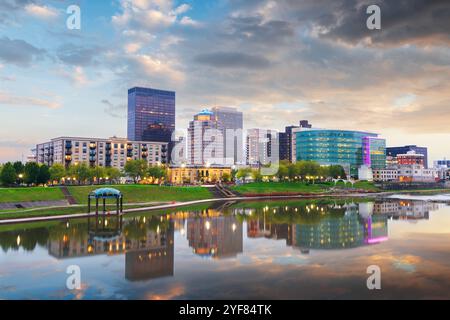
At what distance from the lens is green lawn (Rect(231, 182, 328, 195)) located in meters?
157

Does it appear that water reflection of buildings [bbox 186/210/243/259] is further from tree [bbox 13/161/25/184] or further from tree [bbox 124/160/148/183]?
tree [bbox 124/160/148/183]

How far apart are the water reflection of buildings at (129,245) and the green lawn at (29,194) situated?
32.9 m

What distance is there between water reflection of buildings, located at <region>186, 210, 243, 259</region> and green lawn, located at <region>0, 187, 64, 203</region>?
1561 inches

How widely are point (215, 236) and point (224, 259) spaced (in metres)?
15.3

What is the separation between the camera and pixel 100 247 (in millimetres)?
46281

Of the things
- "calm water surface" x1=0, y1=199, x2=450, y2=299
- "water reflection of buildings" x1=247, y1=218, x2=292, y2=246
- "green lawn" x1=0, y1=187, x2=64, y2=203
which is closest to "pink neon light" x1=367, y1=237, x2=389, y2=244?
"calm water surface" x1=0, y1=199, x2=450, y2=299

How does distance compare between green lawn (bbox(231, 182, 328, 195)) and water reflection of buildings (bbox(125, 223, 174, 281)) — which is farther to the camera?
green lawn (bbox(231, 182, 328, 195))

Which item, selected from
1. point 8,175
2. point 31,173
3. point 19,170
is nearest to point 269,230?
point 8,175

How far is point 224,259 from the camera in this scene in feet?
133

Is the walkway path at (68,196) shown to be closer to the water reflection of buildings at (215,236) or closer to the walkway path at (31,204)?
the walkway path at (31,204)

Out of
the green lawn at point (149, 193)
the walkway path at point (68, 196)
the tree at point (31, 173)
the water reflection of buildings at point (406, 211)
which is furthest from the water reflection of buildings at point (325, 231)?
the tree at point (31, 173)

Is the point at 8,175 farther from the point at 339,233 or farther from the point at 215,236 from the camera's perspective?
the point at 339,233

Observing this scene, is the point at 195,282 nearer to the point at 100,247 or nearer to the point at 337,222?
the point at 100,247
